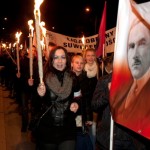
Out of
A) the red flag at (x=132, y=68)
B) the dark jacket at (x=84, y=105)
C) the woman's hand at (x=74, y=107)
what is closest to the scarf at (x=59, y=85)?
the woman's hand at (x=74, y=107)

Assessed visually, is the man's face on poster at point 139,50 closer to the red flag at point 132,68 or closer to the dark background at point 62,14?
the red flag at point 132,68

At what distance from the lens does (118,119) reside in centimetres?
276

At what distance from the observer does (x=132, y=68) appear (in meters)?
2.68

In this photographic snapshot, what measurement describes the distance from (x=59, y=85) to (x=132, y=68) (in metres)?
1.52

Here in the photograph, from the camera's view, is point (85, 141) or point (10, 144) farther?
point (10, 144)

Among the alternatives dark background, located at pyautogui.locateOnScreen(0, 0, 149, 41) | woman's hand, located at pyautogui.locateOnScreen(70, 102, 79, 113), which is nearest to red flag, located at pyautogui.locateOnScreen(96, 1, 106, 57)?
woman's hand, located at pyautogui.locateOnScreen(70, 102, 79, 113)

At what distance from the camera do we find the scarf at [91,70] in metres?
6.19

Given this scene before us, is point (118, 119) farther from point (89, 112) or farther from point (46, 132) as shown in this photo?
point (89, 112)

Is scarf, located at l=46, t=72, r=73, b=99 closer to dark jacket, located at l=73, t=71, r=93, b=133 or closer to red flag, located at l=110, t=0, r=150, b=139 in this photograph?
dark jacket, located at l=73, t=71, r=93, b=133

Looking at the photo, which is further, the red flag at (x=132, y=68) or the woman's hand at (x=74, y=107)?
the woman's hand at (x=74, y=107)

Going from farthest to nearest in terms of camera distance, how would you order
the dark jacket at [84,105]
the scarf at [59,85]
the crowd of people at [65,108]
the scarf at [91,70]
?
1. the scarf at [91,70]
2. the dark jacket at [84,105]
3. the scarf at [59,85]
4. the crowd of people at [65,108]

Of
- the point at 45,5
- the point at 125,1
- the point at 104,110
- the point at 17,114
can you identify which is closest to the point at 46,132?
the point at 104,110

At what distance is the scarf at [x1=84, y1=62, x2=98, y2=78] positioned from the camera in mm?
6191

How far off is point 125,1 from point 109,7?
3130cm
